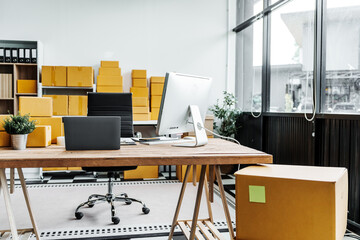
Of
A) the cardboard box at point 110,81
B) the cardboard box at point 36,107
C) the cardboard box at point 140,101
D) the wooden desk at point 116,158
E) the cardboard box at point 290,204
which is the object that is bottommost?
the cardboard box at point 290,204

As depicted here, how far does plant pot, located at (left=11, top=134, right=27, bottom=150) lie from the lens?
1.79 metres

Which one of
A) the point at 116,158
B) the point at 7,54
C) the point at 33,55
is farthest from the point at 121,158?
the point at 7,54

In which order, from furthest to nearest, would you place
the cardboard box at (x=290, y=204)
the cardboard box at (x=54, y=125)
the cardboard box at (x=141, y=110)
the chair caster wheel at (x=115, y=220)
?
1. the cardboard box at (x=141, y=110)
2. the chair caster wheel at (x=115, y=220)
3. the cardboard box at (x=54, y=125)
4. the cardboard box at (x=290, y=204)

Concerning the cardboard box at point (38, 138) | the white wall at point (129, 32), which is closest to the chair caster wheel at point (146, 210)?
the cardboard box at point (38, 138)

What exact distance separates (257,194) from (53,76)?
3839 millimetres

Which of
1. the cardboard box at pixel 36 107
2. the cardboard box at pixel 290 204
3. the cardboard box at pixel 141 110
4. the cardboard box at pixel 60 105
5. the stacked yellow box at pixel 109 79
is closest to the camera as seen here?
the cardboard box at pixel 290 204

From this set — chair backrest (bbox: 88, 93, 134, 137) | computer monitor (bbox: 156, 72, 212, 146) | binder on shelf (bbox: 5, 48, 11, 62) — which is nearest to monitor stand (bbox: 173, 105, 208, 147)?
computer monitor (bbox: 156, 72, 212, 146)

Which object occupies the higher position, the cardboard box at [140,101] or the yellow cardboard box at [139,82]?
the yellow cardboard box at [139,82]

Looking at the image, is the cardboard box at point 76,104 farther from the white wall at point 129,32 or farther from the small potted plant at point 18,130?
the small potted plant at point 18,130

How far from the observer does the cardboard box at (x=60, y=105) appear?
14.9ft

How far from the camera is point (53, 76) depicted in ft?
15.1

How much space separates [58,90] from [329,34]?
3753mm

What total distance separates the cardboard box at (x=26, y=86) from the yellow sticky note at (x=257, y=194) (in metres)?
3.96

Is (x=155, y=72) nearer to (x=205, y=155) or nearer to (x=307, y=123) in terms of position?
(x=307, y=123)
